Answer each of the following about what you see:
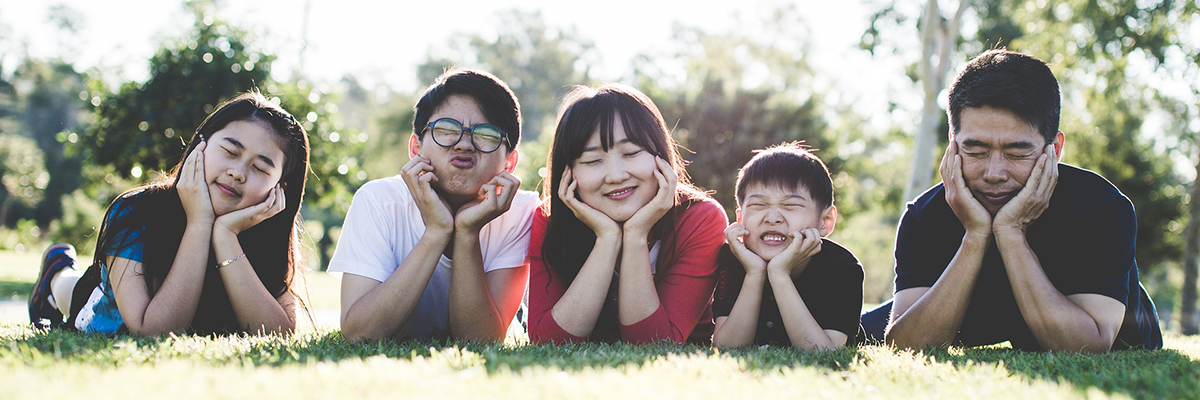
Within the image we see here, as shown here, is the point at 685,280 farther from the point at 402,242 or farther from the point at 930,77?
the point at 930,77

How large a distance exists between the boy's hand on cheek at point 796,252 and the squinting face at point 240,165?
278 centimetres

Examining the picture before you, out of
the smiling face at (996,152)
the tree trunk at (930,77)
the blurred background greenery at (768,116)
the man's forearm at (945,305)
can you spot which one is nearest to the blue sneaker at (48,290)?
the blurred background greenery at (768,116)

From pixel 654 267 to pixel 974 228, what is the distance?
1668 mm

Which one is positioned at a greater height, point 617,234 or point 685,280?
point 617,234

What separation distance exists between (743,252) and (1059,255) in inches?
63.3

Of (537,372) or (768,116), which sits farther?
(768,116)

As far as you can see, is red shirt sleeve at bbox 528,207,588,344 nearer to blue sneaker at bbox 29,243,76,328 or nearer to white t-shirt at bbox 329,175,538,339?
white t-shirt at bbox 329,175,538,339

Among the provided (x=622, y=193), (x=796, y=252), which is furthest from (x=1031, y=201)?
(x=622, y=193)

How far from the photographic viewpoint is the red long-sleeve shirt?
3.94 meters

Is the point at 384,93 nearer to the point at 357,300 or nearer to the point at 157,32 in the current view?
the point at 157,32

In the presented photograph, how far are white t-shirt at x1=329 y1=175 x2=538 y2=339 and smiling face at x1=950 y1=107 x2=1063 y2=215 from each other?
2432mm

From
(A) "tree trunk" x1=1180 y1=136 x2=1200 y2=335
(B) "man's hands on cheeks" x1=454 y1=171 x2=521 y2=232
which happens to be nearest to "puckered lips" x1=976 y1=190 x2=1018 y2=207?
(B) "man's hands on cheeks" x1=454 y1=171 x2=521 y2=232

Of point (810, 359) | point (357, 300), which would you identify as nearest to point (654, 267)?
point (810, 359)

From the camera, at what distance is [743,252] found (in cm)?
395
